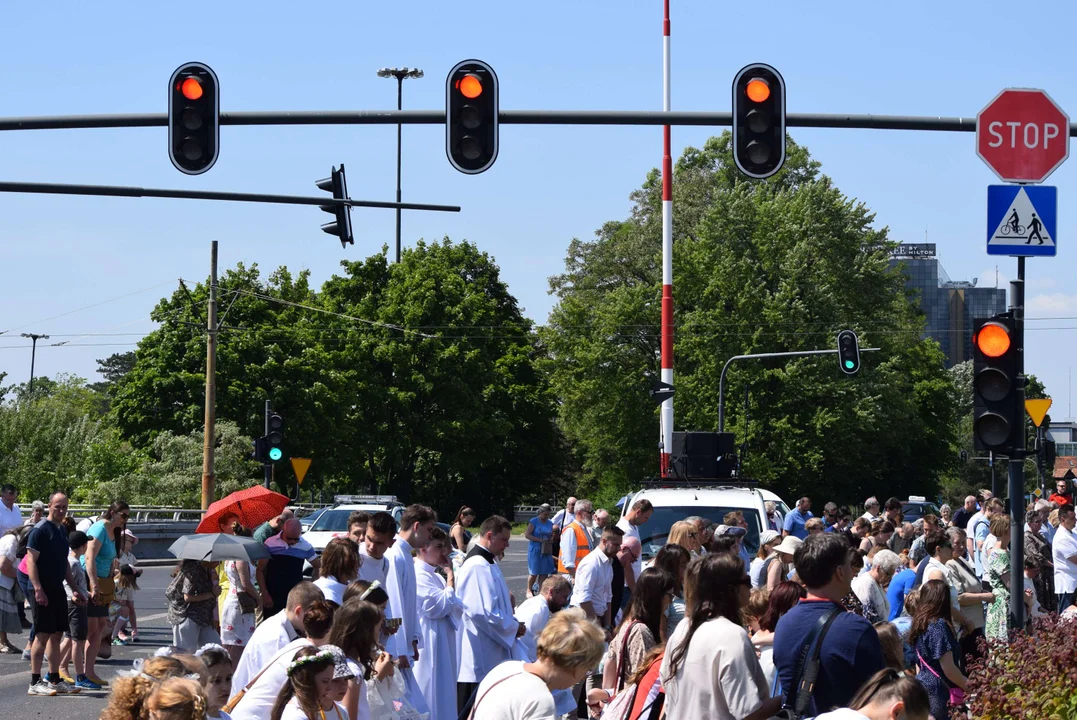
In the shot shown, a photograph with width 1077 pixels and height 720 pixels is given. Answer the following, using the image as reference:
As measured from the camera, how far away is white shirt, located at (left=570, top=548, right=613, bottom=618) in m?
11.7

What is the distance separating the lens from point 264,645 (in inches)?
289

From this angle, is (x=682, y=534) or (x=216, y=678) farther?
(x=682, y=534)

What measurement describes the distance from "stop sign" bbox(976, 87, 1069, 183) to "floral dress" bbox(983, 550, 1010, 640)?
359 cm

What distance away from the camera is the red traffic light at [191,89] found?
10.9 metres

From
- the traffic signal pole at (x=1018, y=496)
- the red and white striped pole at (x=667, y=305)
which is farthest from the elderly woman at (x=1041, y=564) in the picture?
the red and white striped pole at (x=667, y=305)

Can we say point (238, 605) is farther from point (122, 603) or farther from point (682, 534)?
point (122, 603)

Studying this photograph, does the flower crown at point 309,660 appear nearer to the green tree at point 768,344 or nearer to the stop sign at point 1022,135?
the stop sign at point 1022,135

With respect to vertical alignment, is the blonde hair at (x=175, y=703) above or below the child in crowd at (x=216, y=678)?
above

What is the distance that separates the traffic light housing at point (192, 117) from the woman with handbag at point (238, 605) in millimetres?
3271

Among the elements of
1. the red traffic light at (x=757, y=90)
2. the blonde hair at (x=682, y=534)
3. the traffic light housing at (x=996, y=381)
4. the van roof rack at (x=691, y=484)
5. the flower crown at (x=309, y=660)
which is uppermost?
the red traffic light at (x=757, y=90)

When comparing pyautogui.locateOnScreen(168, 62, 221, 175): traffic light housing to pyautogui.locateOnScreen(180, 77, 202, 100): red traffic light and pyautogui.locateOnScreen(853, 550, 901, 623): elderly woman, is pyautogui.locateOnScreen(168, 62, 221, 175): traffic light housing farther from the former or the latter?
pyautogui.locateOnScreen(853, 550, 901, 623): elderly woman

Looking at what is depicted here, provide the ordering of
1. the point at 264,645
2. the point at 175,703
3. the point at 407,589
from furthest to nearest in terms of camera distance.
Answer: the point at 407,589 → the point at 264,645 → the point at 175,703

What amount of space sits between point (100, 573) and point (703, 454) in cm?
1071

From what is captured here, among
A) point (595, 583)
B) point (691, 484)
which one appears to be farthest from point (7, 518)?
point (595, 583)
